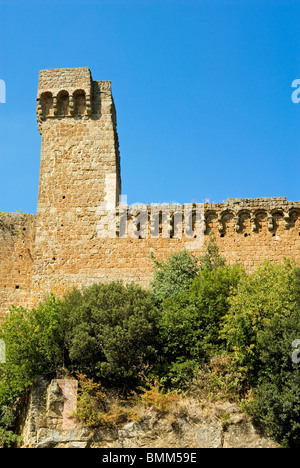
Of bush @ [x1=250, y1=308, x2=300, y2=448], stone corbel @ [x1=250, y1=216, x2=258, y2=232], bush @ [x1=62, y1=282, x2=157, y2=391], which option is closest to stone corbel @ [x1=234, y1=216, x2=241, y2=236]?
stone corbel @ [x1=250, y1=216, x2=258, y2=232]

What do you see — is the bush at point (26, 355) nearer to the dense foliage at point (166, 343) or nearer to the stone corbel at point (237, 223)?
the dense foliage at point (166, 343)

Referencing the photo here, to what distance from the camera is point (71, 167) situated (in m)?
24.0

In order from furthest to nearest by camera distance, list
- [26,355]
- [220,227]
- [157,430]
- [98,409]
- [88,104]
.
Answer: [88,104]
[220,227]
[26,355]
[98,409]
[157,430]

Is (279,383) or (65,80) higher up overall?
(65,80)

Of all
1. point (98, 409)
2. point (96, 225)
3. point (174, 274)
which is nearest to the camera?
point (98, 409)

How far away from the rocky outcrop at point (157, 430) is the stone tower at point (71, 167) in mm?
6490

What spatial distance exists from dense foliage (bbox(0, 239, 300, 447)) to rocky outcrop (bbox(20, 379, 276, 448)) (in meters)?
0.39

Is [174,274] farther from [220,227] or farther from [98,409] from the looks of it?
[98,409]

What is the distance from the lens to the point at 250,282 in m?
18.9

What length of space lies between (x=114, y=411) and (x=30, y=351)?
137 inches

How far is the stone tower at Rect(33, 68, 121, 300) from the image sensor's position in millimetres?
23078

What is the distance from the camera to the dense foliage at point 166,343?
1695 centimetres

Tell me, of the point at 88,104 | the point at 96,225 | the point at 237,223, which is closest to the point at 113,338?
the point at 96,225

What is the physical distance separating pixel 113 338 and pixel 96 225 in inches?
260
